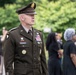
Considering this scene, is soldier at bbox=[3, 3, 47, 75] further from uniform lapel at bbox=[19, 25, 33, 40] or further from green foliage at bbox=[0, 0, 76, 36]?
green foliage at bbox=[0, 0, 76, 36]

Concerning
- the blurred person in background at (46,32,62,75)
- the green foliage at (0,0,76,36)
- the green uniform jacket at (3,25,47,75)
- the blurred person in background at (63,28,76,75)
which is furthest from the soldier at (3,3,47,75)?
the green foliage at (0,0,76,36)

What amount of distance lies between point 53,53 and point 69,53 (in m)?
2.11

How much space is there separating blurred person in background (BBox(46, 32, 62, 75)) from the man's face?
175 inches

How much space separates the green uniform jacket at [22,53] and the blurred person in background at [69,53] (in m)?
2.42

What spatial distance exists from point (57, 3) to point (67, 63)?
1725 cm

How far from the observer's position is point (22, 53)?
19.3ft

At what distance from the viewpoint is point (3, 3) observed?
30.7 meters

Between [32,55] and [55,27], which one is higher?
[32,55]

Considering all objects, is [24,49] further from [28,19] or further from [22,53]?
[28,19]

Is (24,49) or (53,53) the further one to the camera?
(53,53)

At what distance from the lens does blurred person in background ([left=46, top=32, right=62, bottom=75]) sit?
10.6 m

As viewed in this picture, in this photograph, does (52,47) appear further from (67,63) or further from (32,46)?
(32,46)

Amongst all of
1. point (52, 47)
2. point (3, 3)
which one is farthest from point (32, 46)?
point (3, 3)

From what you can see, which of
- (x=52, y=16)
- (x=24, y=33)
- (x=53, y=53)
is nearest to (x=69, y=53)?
Answer: (x=53, y=53)
